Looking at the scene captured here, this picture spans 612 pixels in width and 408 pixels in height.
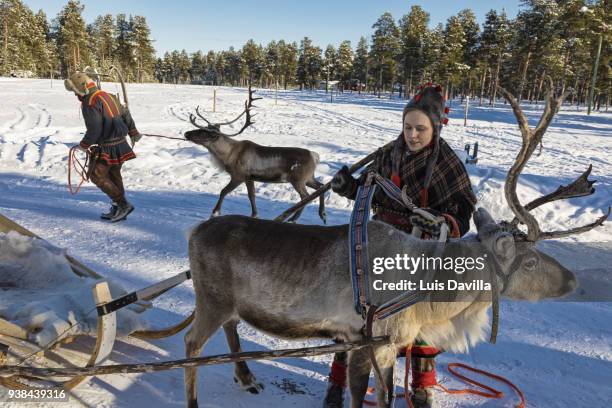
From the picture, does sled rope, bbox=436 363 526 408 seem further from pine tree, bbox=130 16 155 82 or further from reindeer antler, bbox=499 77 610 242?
pine tree, bbox=130 16 155 82

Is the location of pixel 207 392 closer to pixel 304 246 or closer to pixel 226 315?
pixel 226 315

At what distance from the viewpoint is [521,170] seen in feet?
6.79

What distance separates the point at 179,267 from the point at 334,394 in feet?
8.84

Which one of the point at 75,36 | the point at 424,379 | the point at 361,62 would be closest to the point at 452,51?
the point at 361,62

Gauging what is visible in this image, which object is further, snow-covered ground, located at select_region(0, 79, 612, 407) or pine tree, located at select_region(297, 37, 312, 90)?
pine tree, located at select_region(297, 37, 312, 90)

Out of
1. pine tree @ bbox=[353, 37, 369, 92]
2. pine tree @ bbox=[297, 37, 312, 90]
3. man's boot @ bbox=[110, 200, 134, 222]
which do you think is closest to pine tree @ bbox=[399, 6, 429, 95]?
pine tree @ bbox=[353, 37, 369, 92]

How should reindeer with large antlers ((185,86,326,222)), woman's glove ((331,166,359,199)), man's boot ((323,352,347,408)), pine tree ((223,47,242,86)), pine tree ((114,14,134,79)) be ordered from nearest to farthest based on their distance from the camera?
man's boot ((323,352,347,408))
woman's glove ((331,166,359,199))
reindeer with large antlers ((185,86,326,222))
pine tree ((114,14,134,79))
pine tree ((223,47,242,86))

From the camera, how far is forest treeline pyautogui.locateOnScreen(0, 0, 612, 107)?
120 ft

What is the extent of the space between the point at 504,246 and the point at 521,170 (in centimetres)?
39

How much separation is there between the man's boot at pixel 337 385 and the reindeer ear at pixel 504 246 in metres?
1.24

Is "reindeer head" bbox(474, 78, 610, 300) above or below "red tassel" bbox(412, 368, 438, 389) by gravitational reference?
above

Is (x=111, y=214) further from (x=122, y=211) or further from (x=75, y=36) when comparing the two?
(x=75, y=36)

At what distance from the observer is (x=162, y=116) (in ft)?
66.2

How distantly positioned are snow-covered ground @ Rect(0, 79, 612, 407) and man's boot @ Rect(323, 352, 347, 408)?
0.48 ft
